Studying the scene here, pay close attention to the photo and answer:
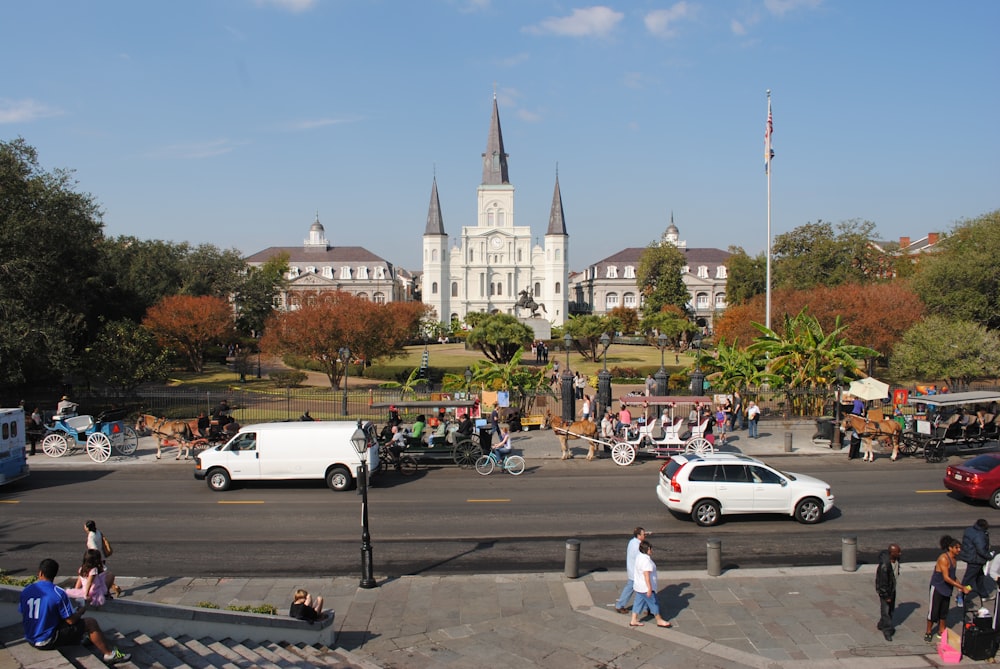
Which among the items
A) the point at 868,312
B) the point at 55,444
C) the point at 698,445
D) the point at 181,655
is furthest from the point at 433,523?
the point at 868,312

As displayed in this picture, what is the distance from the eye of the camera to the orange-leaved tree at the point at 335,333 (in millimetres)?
39844

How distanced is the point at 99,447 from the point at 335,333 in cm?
1740

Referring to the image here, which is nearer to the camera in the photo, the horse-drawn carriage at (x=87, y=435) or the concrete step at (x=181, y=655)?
the concrete step at (x=181, y=655)

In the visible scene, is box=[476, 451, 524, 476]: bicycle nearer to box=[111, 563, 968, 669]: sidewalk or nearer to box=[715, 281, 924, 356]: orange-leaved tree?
box=[111, 563, 968, 669]: sidewalk

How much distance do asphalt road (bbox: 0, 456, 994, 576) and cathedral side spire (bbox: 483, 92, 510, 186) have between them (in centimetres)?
10636

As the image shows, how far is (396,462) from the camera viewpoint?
848 inches

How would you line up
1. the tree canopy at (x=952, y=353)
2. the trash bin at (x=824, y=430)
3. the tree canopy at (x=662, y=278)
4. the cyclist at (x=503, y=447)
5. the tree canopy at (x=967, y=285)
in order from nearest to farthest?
the cyclist at (x=503, y=447)
the trash bin at (x=824, y=430)
the tree canopy at (x=952, y=353)
the tree canopy at (x=967, y=285)
the tree canopy at (x=662, y=278)

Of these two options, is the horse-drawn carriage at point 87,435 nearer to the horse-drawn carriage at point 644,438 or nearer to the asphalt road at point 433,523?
the asphalt road at point 433,523

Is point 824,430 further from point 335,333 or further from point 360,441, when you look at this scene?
point 335,333

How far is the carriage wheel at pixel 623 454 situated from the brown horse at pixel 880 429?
7620mm

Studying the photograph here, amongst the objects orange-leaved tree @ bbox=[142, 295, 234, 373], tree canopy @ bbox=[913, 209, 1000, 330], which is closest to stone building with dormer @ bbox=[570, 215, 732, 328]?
tree canopy @ bbox=[913, 209, 1000, 330]

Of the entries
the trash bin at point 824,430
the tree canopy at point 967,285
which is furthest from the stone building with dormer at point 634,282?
the trash bin at point 824,430

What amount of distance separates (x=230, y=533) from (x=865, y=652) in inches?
458

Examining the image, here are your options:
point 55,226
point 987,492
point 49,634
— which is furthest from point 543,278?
point 49,634
